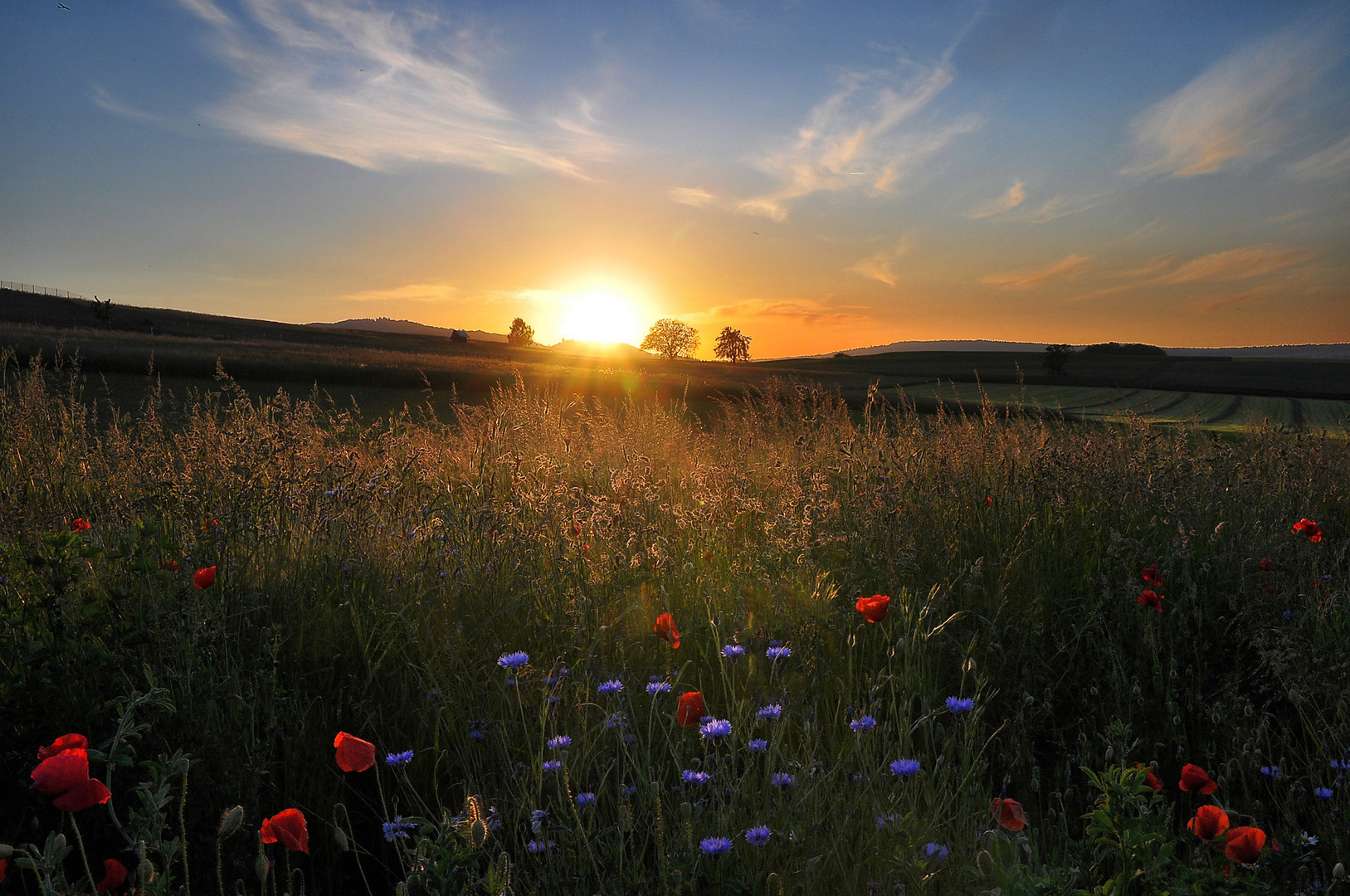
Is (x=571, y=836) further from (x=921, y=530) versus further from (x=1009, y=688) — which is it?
(x=921, y=530)

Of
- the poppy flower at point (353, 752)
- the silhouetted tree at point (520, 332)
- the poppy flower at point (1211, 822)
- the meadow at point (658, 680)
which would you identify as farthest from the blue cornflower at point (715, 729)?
the silhouetted tree at point (520, 332)

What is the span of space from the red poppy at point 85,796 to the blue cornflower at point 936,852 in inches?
63.9

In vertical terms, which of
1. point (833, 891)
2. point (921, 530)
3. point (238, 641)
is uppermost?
point (921, 530)

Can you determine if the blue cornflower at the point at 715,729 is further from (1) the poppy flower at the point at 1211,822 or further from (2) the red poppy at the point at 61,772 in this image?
(2) the red poppy at the point at 61,772

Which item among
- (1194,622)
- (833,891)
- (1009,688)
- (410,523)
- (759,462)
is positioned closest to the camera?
(833,891)

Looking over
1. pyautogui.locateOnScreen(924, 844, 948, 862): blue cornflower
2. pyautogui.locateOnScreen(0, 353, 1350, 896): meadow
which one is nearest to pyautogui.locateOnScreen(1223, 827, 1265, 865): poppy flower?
pyautogui.locateOnScreen(0, 353, 1350, 896): meadow

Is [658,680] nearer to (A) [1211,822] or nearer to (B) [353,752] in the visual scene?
(B) [353,752]

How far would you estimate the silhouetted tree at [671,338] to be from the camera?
9550 cm

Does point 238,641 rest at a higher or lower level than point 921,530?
Answer: lower

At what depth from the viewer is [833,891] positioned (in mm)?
1697

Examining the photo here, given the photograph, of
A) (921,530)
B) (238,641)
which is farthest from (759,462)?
(238,641)

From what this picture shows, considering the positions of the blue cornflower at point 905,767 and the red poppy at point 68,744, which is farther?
the blue cornflower at point 905,767

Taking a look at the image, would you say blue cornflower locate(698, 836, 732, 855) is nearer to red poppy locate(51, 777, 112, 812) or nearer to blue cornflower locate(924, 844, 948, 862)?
blue cornflower locate(924, 844, 948, 862)

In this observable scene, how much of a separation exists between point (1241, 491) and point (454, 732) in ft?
Answer: 15.2
